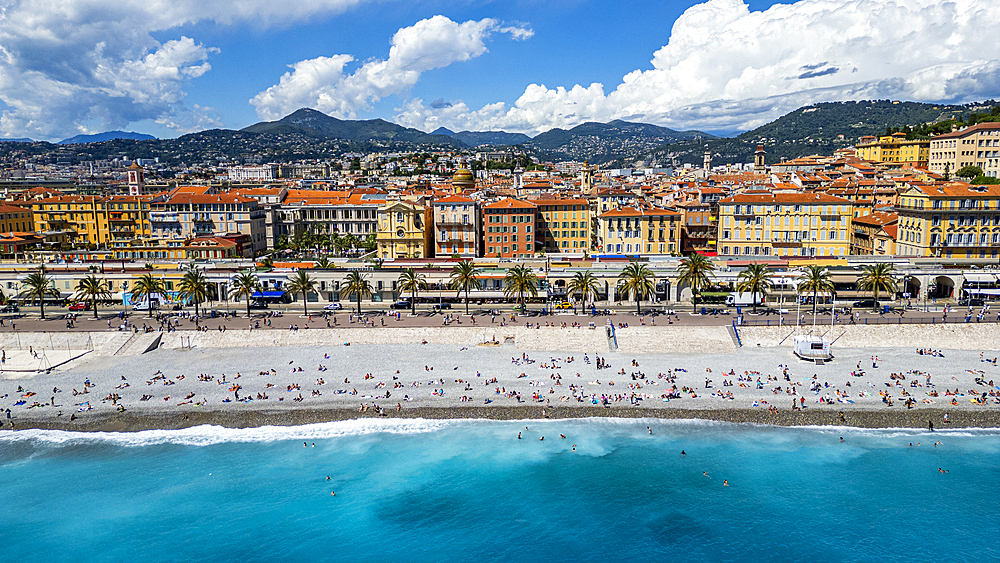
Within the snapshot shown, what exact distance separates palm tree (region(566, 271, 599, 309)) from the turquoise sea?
23510 mm

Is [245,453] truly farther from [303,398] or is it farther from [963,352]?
[963,352]

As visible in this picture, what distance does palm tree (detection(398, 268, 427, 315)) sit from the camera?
230ft

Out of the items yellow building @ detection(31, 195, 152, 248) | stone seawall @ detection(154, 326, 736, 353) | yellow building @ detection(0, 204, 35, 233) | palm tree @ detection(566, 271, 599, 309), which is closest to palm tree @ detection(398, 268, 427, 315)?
stone seawall @ detection(154, 326, 736, 353)

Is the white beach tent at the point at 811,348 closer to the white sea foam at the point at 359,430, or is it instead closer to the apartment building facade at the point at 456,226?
the white sea foam at the point at 359,430

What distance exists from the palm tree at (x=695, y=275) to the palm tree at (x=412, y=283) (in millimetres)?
28721

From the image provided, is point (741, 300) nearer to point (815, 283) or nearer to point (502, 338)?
point (815, 283)

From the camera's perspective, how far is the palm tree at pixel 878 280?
65.9 metres

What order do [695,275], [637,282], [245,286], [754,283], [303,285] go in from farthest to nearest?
[303,285] → [245,286] → [695,275] → [637,282] → [754,283]

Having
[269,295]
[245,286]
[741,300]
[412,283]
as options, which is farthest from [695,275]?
[245,286]

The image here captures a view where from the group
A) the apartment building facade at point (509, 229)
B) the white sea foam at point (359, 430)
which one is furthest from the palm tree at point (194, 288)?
the apartment building facade at point (509, 229)

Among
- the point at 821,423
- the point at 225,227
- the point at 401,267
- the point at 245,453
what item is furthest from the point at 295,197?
the point at 821,423

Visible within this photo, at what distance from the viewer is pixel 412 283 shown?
70062mm

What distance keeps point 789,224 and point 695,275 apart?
3414cm

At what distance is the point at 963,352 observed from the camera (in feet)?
183
